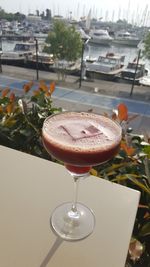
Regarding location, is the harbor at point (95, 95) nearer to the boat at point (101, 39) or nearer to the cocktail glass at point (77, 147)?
the cocktail glass at point (77, 147)

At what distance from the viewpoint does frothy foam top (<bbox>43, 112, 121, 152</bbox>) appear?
600 mm

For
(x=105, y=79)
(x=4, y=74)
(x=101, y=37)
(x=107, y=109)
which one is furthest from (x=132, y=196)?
(x=101, y=37)

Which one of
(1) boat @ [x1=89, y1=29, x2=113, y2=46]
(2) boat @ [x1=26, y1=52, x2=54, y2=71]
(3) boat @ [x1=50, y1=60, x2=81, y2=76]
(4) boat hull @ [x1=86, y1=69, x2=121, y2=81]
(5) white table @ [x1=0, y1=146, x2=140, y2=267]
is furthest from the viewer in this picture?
(1) boat @ [x1=89, y1=29, x2=113, y2=46]

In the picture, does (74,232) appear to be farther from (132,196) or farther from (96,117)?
(96,117)

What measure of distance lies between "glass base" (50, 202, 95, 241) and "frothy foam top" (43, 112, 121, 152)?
0.25m

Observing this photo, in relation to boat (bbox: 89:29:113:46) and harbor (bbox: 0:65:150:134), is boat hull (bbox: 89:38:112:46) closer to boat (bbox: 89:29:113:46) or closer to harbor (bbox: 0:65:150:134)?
boat (bbox: 89:29:113:46)

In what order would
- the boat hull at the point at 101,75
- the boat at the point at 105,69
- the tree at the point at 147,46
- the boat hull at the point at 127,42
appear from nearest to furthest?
1. the tree at the point at 147,46
2. the boat hull at the point at 101,75
3. the boat at the point at 105,69
4. the boat hull at the point at 127,42

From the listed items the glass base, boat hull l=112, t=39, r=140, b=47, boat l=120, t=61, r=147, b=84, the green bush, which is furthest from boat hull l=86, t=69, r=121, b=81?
boat hull l=112, t=39, r=140, b=47

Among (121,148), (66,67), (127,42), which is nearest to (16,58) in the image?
(66,67)

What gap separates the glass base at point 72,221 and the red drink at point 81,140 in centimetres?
16

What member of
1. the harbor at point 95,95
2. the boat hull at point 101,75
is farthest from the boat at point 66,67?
the harbor at point 95,95

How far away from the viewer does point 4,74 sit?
11148 millimetres

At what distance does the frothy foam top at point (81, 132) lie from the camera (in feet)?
1.97

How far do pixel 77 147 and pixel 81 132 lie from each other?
0.06 metres
